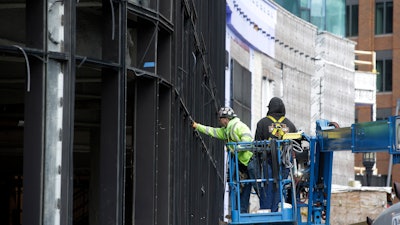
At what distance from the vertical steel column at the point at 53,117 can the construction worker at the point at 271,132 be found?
→ 317 cm

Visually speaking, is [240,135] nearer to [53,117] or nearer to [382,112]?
[53,117]

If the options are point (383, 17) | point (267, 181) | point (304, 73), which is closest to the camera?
point (267, 181)

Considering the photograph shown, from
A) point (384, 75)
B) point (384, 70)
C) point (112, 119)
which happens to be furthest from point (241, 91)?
point (384, 70)

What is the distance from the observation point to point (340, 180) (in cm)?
7062

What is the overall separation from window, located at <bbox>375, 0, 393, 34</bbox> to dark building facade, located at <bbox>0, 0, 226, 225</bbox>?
6941cm

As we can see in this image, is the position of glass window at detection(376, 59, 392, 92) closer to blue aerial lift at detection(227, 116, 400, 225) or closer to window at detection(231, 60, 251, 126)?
window at detection(231, 60, 251, 126)

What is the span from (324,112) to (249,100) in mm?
15982

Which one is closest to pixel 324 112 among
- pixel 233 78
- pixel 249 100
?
pixel 249 100

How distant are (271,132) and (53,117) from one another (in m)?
3.58

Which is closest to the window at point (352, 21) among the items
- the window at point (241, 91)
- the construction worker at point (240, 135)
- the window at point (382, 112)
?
the window at point (382, 112)

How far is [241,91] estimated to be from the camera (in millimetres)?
49125

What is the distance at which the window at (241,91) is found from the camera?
46.1 m

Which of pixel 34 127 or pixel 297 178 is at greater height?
pixel 34 127

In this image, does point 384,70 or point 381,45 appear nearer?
point 384,70
